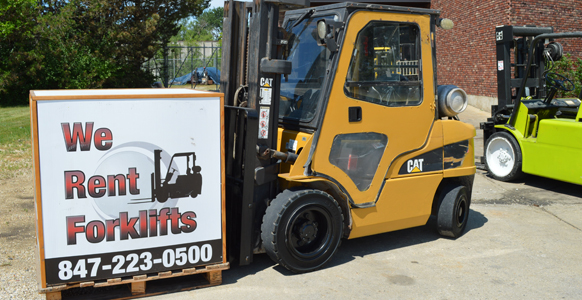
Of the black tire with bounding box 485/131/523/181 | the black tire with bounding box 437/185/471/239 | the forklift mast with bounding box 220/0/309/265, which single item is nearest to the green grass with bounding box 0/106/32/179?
the forklift mast with bounding box 220/0/309/265

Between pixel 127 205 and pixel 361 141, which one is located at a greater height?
pixel 361 141

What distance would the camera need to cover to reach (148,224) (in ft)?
13.4

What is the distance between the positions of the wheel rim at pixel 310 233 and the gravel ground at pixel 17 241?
2.20 m

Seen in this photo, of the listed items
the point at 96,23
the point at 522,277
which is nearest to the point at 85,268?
the point at 522,277

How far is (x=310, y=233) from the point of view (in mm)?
4781

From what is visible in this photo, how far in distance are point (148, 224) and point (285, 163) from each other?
1.50 meters

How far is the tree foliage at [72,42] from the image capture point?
770 inches

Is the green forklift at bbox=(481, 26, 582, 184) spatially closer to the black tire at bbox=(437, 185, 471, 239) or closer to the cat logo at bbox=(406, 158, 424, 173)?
the black tire at bbox=(437, 185, 471, 239)

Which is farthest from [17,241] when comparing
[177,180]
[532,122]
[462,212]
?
[532,122]

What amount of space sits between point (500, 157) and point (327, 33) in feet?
19.9

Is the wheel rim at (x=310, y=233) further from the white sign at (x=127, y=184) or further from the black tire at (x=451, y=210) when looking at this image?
the black tire at (x=451, y=210)

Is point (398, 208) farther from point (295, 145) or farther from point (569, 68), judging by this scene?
point (569, 68)

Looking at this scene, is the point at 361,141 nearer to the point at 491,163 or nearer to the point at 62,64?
the point at 491,163

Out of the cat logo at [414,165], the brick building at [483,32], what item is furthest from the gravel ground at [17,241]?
the brick building at [483,32]
